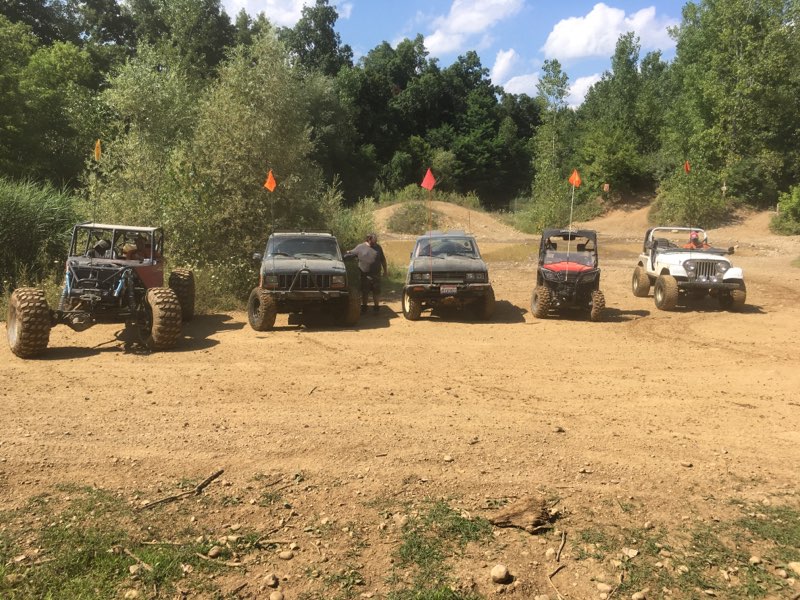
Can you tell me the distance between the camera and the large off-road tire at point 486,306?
1290 cm

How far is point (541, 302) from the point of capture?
13.0 meters

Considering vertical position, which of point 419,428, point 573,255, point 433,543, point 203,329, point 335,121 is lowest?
point 433,543

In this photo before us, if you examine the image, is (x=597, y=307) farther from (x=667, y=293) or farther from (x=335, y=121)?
(x=335, y=121)

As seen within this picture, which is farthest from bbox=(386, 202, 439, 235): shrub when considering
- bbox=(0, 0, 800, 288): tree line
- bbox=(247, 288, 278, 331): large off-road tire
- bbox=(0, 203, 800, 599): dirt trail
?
bbox=(0, 203, 800, 599): dirt trail

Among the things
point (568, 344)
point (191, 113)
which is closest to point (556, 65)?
point (191, 113)

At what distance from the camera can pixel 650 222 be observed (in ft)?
139

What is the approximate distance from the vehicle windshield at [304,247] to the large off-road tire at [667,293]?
6.53 meters

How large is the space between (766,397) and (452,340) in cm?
468

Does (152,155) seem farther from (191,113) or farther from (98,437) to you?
(98,437)

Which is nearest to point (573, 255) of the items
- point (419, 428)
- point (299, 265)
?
point (299, 265)

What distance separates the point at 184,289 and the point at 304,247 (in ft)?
7.36

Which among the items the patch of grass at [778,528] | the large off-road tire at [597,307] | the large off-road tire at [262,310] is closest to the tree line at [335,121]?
the large off-road tire at [262,310]

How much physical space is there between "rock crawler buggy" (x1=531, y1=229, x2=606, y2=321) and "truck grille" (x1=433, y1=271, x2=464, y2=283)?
1565 millimetres

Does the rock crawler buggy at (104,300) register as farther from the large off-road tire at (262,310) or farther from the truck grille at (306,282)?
the truck grille at (306,282)
